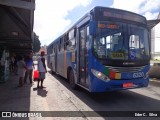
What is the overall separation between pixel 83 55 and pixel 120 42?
1.72 meters

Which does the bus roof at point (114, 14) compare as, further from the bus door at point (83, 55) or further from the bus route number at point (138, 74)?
the bus route number at point (138, 74)

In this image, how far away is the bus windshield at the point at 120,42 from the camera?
26.2 feet

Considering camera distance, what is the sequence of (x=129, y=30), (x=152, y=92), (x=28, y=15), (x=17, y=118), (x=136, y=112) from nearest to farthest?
(x=17, y=118), (x=136, y=112), (x=129, y=30), (x=152, y=92), (x=28, y=15)

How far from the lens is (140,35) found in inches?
343

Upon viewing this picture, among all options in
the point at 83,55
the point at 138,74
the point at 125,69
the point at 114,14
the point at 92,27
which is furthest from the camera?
the point at 83,55

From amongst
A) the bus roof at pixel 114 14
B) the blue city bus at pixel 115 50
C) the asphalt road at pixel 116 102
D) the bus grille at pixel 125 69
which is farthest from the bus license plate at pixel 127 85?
the bus roof at pixel 114 14

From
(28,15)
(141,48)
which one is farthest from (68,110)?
(28,15)

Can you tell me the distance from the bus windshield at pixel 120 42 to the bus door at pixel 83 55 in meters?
0.85

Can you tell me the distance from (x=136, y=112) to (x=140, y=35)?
3076mm

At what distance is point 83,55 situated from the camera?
925 centimetres

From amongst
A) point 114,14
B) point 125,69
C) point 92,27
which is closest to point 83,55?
point 92,27

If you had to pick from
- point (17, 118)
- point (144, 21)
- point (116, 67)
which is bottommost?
point (17, 118)

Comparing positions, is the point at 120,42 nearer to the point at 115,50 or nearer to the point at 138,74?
the point at 115,50

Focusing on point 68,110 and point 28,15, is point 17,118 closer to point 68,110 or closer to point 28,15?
point 68,110
